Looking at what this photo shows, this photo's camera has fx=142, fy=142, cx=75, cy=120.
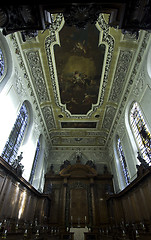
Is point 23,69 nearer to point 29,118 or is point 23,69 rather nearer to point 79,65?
point 29,118

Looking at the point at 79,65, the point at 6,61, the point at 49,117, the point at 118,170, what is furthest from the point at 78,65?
the point at 118,170

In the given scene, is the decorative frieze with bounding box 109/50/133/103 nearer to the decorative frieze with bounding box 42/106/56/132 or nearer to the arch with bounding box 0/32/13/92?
the decorative frieze with bounding box 42/106/56/132

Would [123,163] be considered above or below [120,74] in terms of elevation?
below

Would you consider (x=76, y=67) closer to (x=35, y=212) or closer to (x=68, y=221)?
(x=35, y=212)

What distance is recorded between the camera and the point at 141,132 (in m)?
8.08

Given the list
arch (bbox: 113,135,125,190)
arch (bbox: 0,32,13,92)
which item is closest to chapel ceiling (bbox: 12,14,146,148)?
arch (bbox: 0,32,13,92)

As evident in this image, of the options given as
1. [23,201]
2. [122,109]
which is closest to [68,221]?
[23,201]

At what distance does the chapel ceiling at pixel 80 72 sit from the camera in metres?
7.86

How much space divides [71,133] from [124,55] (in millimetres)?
9103

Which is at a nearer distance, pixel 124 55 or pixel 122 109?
pixel 124 55

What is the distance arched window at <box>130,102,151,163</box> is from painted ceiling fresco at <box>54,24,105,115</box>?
130 inches

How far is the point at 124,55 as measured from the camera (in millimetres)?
8438

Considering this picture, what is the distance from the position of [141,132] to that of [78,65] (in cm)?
578

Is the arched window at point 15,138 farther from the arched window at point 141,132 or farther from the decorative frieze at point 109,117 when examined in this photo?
the arched window at point 141,132
